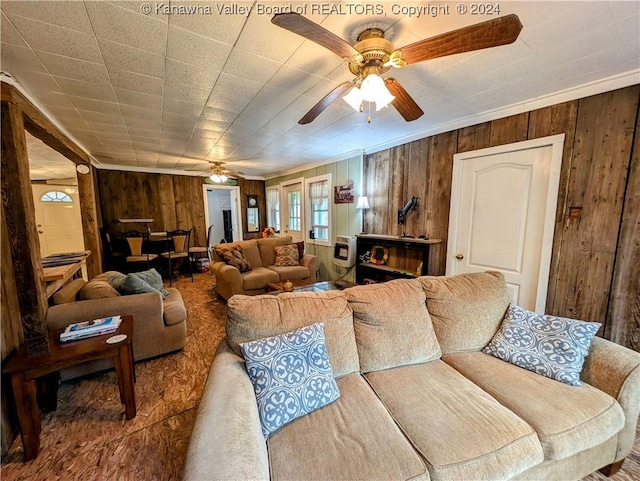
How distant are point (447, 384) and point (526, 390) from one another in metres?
0.38

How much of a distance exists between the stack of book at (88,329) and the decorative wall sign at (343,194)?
3.44 metres

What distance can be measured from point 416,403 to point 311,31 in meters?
1.76

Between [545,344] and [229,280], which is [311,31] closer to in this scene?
[545,344]

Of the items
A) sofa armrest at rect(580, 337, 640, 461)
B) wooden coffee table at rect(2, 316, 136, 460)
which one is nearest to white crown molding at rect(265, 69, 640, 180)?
sofa armrest at rect(580, 337, 640, 461)

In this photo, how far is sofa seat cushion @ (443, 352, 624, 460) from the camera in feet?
3.49

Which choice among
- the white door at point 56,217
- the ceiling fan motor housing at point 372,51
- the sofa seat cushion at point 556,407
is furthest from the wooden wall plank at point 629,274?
the white door at point 56,217

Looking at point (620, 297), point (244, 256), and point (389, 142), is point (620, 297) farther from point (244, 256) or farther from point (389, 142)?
point (244, 256)

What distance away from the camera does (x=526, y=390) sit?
1.27m

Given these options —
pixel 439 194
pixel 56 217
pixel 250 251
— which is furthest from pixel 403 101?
pixel 56 217

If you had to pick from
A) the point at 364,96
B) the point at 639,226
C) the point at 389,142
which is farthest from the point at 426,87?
the point at 639,226

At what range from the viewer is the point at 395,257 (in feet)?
12.0

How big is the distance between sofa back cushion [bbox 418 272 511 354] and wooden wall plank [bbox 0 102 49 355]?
2487 millimetres

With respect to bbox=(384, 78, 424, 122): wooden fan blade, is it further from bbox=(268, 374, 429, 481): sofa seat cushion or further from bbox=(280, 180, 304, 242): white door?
bbox=(280, 180, 304, 242): white door

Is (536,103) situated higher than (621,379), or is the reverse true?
(536,103)
